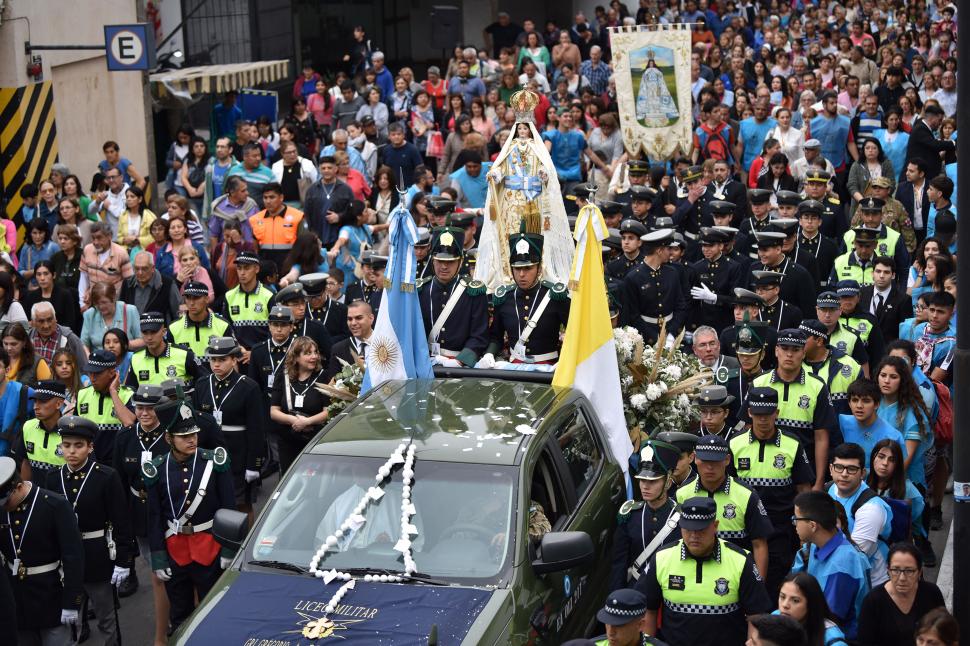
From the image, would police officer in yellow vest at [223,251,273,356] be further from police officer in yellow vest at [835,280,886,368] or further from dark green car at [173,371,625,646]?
police officer in yellow vest at [835,280,886,368]

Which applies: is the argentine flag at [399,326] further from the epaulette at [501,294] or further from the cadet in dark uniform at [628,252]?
the cadet in dark uniform at [628,252]

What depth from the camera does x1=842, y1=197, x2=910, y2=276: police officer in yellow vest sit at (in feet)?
43.1

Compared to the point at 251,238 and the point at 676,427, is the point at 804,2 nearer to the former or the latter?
the point at 251,238

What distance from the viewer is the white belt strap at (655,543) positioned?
7574 mm

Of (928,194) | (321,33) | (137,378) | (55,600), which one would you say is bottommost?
(55,600)

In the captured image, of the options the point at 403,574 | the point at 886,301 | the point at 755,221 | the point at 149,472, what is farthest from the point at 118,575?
the point at 755,221

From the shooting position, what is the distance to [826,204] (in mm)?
14758

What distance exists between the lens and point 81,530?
→ 9062 mm

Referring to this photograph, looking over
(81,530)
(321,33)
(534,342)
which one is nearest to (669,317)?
(534,342)

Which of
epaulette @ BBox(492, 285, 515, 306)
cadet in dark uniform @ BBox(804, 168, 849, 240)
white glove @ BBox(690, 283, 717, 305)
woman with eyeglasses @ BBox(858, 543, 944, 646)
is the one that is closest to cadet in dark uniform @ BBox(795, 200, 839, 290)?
cadet in dark uniform @ BBox(804, 168, 849, 240)

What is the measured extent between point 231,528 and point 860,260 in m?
7.41

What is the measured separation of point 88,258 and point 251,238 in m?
1.79

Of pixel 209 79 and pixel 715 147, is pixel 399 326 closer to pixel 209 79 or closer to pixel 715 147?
pixel 715 147

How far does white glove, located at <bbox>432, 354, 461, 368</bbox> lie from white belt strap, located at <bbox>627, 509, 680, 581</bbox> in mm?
2813
